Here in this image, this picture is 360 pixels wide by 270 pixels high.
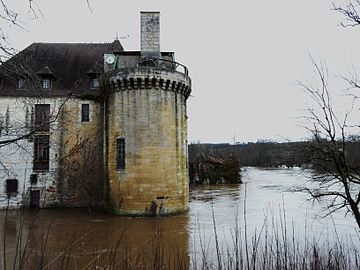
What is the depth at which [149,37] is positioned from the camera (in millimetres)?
18281

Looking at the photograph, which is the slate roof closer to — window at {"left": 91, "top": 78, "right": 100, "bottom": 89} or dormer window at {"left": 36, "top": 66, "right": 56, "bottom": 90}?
dormer window at {"left": 36, "top": 66, "right": 56, "bottom": 90}

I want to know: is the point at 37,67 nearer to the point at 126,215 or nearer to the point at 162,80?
the point at 162,80

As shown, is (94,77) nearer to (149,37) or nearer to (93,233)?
(149,37)

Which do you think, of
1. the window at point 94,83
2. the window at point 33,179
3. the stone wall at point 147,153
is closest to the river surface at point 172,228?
the stone wall at point 147,153

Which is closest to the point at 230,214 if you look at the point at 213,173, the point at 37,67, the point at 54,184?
the point at 54,184

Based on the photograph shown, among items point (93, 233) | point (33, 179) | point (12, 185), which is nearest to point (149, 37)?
point (93, 233)

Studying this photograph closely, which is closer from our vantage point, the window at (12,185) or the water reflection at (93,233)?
the water reflection at (93,233)

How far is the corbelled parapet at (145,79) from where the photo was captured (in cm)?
1681

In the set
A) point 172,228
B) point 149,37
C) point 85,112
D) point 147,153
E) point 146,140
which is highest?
point 149,37

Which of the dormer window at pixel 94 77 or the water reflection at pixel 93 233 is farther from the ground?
the dormer window at pixel 94 77

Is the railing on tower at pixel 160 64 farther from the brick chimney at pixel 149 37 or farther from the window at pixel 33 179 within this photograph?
the window at pixel 33 179

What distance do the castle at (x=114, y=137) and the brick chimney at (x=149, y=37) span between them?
5 cm

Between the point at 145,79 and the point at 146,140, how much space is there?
3120 millimetres

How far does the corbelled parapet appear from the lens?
1681cm
